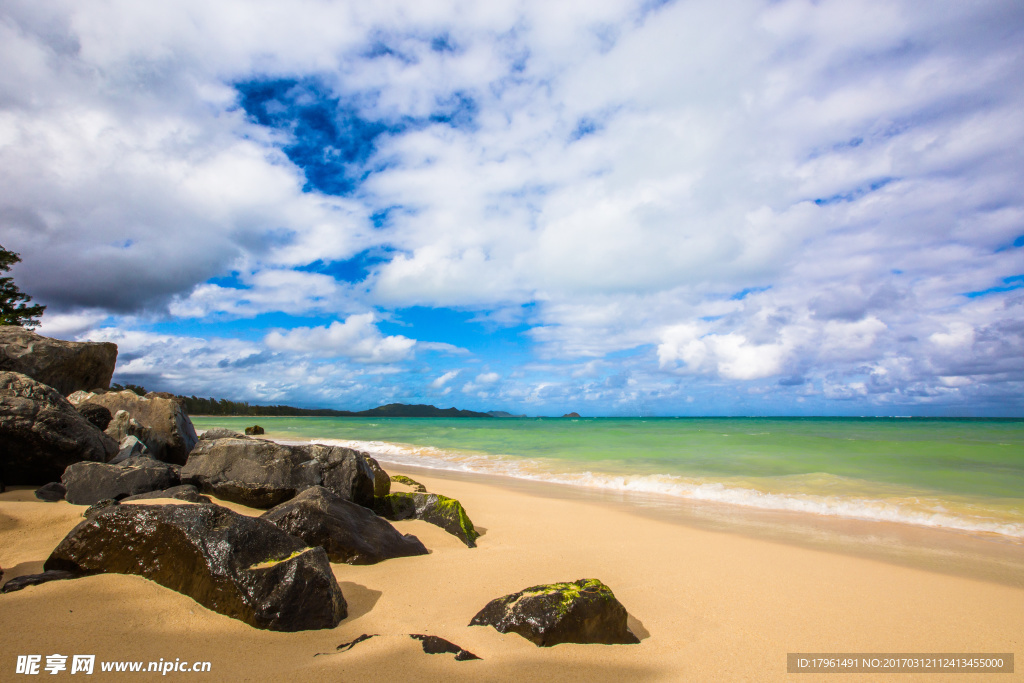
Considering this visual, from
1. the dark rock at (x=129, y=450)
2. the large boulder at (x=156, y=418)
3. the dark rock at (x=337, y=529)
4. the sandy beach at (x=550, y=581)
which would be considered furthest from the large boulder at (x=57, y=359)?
the dark rock at (x=337, y=529)

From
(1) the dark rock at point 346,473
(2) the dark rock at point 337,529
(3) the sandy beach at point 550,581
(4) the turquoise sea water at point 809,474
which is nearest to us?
(3) the sandy beach at point 550,581

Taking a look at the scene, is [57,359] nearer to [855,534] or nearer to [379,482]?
[379,482]

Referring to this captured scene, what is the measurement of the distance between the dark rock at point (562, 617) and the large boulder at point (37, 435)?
6342mm

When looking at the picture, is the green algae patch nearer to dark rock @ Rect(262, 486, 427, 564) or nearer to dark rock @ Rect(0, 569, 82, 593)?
dark rock @ Rect(262, 486, 427, 564)

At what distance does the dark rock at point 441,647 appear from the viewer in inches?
103

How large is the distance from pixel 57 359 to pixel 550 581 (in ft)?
38.5

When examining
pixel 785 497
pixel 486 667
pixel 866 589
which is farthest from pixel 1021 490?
pixel 486 667

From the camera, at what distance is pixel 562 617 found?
288cm

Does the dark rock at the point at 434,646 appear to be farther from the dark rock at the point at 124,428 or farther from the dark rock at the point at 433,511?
the dark rock at the point at 124,428

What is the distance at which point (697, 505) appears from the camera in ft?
29.2

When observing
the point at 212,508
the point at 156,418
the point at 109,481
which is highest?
the point at 156,418

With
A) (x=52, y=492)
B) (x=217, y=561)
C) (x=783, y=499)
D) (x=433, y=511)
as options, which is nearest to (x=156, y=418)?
(x=52, y=492)

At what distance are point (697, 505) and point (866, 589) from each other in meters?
4.64

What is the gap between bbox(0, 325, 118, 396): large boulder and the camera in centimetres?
938
